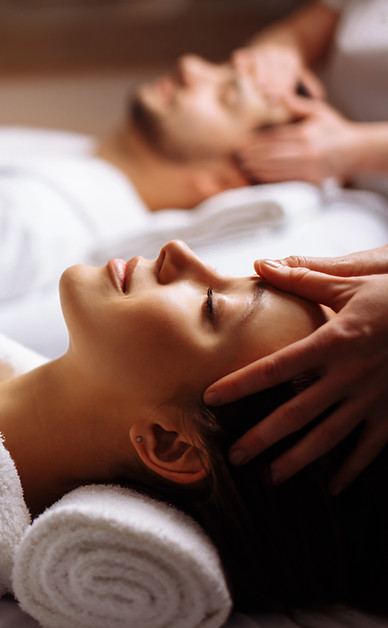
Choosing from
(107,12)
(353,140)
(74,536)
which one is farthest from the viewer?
(107,12)

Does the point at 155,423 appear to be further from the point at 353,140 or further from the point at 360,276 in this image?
the point at 353,140

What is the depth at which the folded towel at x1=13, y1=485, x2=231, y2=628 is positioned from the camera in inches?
24.1

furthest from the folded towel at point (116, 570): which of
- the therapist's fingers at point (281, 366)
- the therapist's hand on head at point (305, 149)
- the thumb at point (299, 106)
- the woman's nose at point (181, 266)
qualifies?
the thumb at point (299, 106)

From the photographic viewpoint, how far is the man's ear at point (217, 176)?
5.26 feet

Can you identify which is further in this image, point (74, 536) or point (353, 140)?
point (353, 140)

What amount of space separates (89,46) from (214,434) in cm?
186

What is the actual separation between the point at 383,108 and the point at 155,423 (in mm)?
1226

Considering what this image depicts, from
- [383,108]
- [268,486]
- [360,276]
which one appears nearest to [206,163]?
[383,108]

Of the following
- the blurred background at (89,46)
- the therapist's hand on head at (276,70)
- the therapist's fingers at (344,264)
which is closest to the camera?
the therapist's fingers at (344,264)

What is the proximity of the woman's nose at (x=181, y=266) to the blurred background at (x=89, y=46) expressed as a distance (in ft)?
5.00

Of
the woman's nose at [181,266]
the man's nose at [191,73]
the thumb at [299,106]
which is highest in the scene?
the man's nose at [191,73]

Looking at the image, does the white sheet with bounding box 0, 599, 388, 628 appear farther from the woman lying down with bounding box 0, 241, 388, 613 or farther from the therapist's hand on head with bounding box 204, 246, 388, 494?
the therapist's hand on head with bounding box 204, 246, 388, 494

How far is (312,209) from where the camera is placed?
4.46 feet

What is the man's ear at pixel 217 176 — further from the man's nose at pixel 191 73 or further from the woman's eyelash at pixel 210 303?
the woman's eyelash at pixel 210 303
